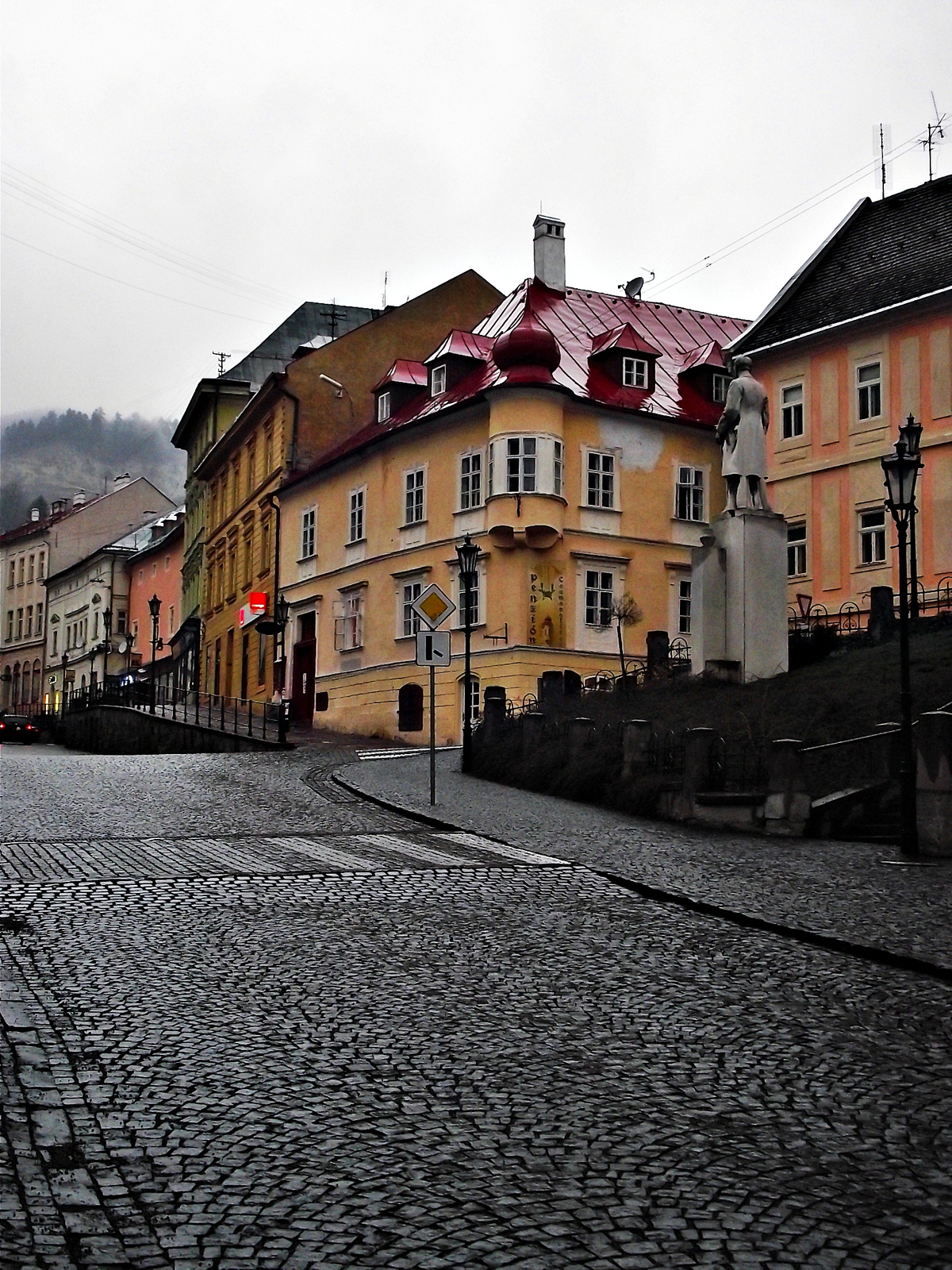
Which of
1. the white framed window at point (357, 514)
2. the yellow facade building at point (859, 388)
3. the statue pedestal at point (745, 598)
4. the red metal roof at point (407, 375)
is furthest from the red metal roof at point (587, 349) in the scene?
the statue pedestal at point (745, 598)

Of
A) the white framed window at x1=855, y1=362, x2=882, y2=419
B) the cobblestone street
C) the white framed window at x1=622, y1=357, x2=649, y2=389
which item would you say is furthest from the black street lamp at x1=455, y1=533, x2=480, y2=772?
the white framed window at x1=622, y1=357, x2=649, y2=389

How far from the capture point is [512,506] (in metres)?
41.0

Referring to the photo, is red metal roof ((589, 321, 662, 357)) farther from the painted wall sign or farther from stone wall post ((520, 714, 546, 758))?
stone wall post ((520, 714, 546, 758))

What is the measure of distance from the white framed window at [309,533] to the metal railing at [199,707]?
17.2 ft

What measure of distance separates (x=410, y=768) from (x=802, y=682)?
7799 mm

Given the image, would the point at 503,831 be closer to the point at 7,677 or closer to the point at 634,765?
the point at 634,765

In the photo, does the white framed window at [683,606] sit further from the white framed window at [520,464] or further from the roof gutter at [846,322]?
the roof gutter at [846,322]

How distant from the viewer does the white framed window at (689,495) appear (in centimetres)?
4531

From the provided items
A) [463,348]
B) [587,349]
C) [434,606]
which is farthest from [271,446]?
[434,606]

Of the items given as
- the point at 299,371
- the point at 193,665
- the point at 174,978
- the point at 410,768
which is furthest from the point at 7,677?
the point at 174,978

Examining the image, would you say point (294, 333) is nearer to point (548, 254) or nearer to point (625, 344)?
point (548, 254)

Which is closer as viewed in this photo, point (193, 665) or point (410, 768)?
point (410, 768)

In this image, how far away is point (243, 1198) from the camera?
4926 mm

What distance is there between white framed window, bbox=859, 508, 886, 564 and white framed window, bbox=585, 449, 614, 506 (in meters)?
7.18
